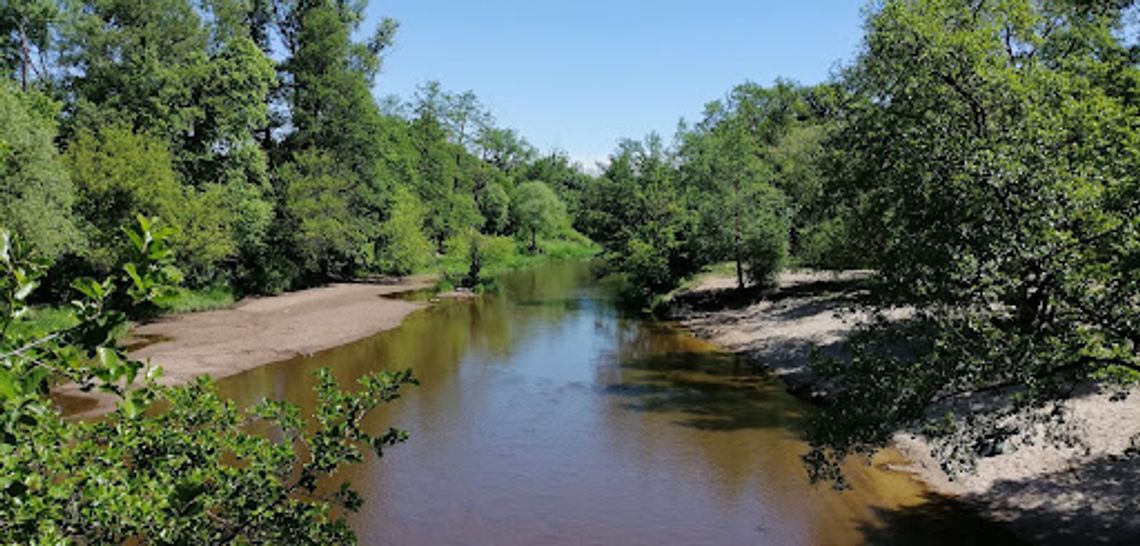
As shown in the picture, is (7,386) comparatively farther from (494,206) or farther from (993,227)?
(494,206)

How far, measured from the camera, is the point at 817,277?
44.4m

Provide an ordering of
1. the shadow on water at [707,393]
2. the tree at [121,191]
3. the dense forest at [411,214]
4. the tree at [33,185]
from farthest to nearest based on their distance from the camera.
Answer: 1. the tree at [121,191]
2. the tree at [33,185]
3. the shadow on water at [707,393]
4. the dense forest at [411,214]

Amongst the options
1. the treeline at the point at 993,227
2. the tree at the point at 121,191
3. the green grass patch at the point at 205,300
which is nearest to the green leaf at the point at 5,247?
the treeline at the point at 993,227

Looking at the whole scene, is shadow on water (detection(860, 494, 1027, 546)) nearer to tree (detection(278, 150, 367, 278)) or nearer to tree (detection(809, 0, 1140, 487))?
tree (detection(809, 0, 1140, 487))

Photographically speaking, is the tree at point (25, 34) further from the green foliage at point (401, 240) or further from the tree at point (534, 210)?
the tree at point (534, 210)

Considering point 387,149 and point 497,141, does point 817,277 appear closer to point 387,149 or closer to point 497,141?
point 387,149

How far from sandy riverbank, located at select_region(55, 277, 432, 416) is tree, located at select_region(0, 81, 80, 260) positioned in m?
5.29

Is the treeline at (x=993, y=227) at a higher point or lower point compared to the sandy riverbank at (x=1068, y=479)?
higher

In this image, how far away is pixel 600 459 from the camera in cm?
1922

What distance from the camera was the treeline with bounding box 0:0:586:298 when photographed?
3416cm

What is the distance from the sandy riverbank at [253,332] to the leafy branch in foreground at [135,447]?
58.6 feet

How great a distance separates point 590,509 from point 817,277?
105 feet

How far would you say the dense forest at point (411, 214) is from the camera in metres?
5.71

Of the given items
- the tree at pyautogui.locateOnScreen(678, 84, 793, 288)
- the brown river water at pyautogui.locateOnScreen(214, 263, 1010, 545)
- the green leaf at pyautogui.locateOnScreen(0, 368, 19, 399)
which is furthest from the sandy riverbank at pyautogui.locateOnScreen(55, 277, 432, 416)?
the green leaf at pyautogui.locateOnScreen(0, 368, 19, 399)
